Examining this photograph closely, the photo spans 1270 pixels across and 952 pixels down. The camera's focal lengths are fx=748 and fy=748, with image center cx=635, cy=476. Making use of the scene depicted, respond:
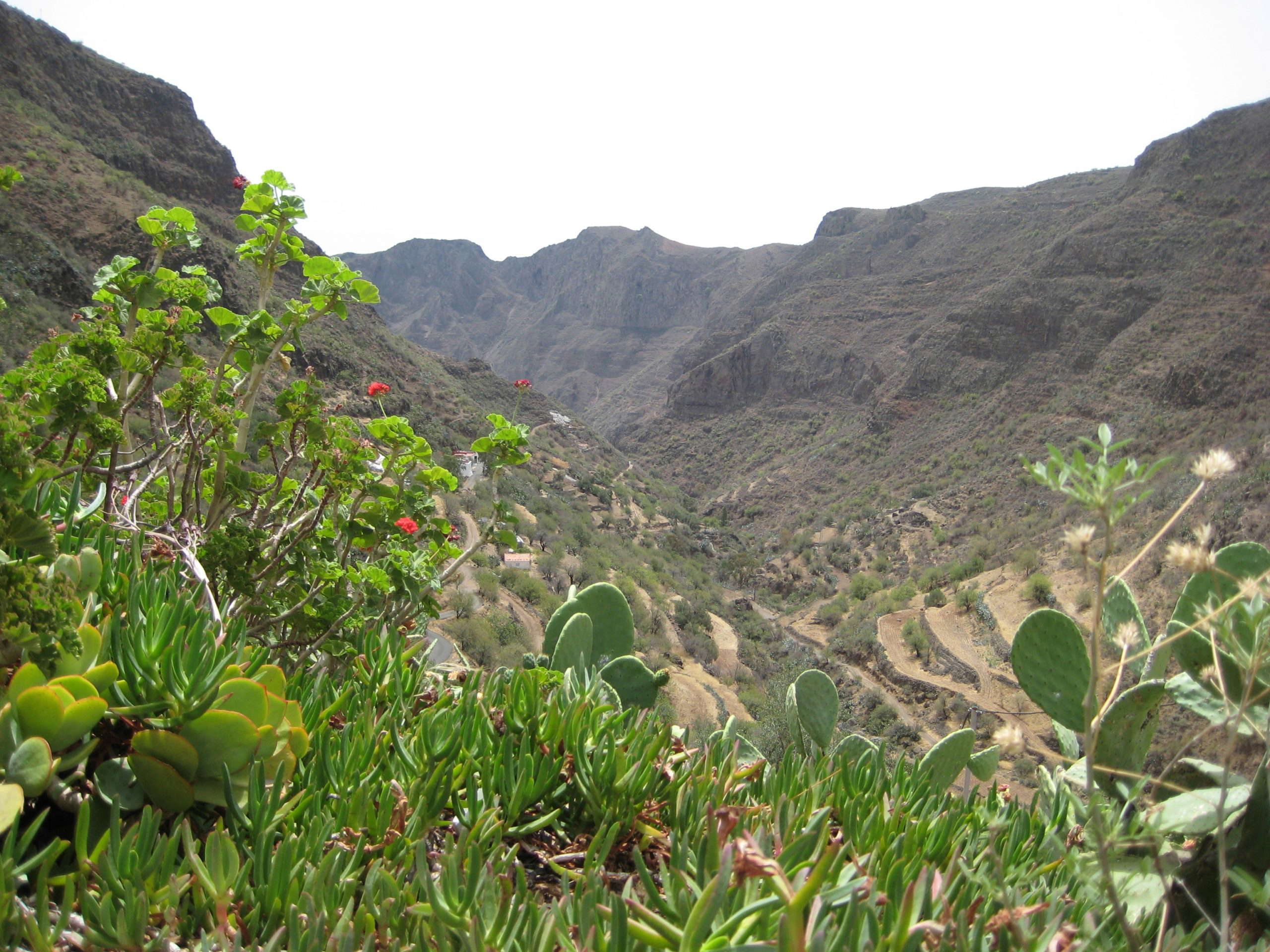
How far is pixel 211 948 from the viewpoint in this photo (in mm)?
915

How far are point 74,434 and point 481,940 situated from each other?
1.83m

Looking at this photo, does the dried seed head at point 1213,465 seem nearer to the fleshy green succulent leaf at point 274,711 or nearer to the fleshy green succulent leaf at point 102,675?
the fleshy green succulent leaf at point 274,711

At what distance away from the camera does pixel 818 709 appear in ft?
8.29

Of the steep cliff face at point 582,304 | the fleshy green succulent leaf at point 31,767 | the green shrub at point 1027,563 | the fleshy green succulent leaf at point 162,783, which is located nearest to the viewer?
the fleshy green succulent leaf at point 31,767

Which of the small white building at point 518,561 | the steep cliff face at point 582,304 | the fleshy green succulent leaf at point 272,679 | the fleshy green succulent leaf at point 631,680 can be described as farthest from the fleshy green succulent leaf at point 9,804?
the steep cliff face at point 582,304

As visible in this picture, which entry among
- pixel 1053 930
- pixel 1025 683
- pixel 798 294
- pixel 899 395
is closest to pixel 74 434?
pixel 1053 930

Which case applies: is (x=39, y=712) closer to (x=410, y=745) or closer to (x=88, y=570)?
(x=88, y=570)

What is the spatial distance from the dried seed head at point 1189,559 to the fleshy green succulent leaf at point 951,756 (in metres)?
1.46

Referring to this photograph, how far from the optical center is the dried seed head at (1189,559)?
0.84 meters

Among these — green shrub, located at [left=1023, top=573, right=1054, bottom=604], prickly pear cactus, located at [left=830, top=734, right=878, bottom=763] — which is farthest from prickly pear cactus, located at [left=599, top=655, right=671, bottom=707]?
green shrub, located at [left=1023, top=573, right=1054, bottom=604]

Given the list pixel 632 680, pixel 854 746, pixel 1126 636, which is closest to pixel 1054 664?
pixel 854 746

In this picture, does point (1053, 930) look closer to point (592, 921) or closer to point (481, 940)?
point (592, 921)

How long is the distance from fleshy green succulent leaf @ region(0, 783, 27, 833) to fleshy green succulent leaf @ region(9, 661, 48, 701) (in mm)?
149

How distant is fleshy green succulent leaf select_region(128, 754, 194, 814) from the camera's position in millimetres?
1158
